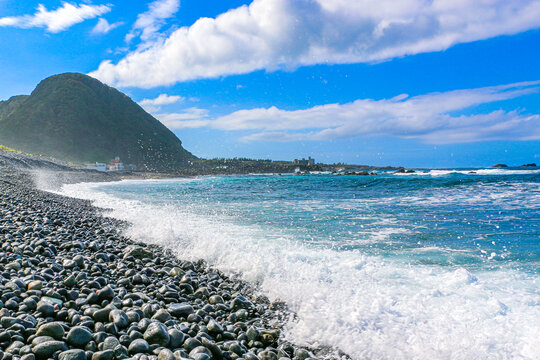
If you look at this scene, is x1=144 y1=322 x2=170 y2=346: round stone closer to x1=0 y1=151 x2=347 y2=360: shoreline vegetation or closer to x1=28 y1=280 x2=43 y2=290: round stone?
x1=0 y1=151 x2=347 y2=360: shoreline vegetation

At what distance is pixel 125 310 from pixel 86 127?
162964mm

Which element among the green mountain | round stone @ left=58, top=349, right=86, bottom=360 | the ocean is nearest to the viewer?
round stone @ left=58, top=349, right=86, bottom=360

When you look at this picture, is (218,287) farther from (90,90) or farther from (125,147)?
(90,90)

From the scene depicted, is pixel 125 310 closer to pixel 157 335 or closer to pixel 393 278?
pixel 157 335

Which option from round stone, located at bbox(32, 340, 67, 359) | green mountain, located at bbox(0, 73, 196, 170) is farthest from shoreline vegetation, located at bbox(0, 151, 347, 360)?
green mountain, located at bbox(0, 73, 196, 170)

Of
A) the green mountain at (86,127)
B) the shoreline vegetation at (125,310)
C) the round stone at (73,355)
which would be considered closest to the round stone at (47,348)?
the shoreline vegetation at (125,310)

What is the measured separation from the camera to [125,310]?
3.70m

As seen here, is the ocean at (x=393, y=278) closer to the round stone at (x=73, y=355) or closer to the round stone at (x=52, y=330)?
the round stone at (x=73, y=355)

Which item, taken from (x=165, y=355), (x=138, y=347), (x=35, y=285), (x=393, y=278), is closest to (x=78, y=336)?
(x=138, y=347)

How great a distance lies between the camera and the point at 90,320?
3328 mm

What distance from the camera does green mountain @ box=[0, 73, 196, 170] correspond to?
125062mm

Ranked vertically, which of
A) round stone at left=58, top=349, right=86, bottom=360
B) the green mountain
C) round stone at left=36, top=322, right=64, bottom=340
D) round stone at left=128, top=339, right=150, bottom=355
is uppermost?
the green mountain

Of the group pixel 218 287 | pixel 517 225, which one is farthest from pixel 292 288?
pixel 517 225

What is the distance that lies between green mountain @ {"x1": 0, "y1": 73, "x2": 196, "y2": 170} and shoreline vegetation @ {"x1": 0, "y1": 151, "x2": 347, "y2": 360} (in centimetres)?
13811
